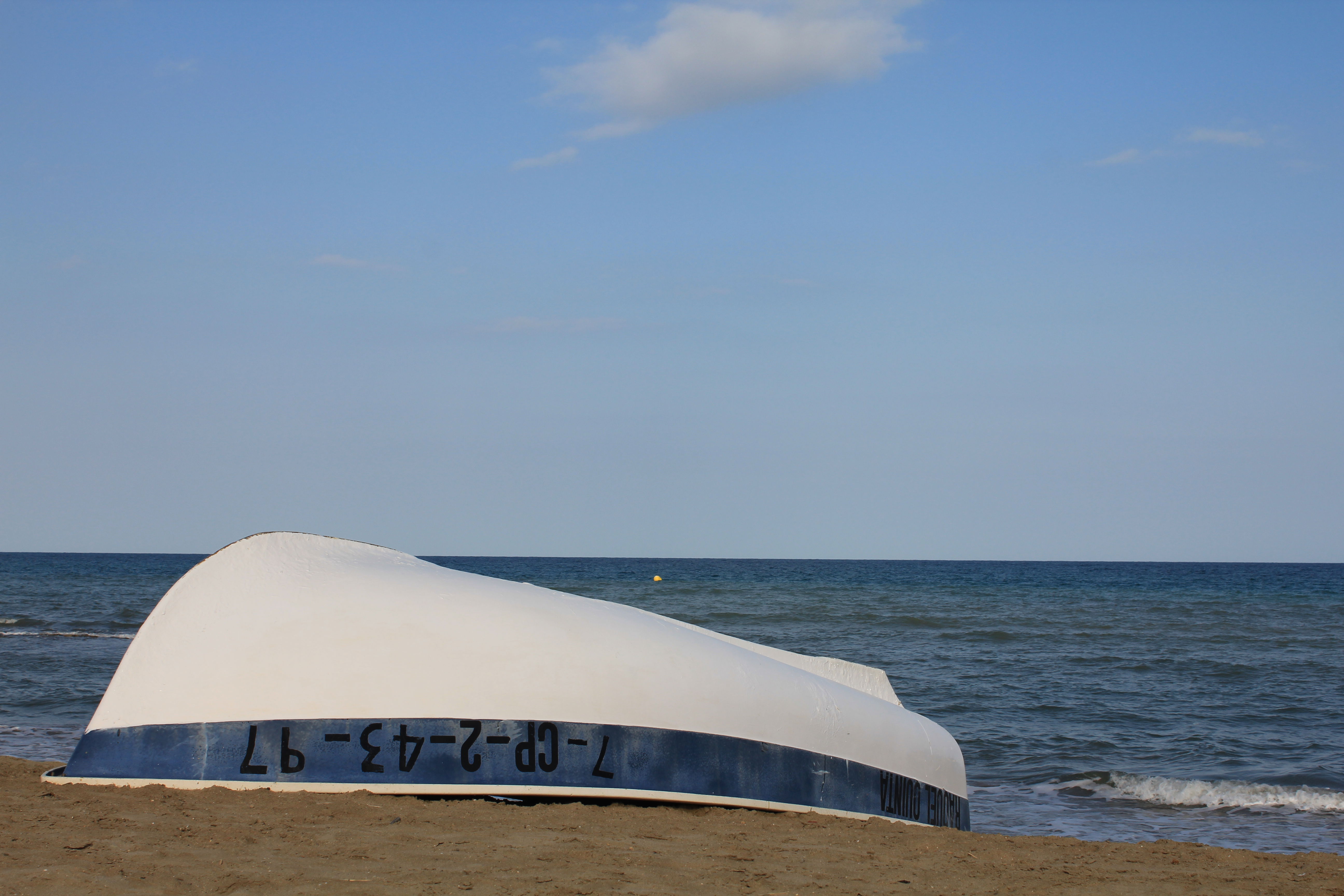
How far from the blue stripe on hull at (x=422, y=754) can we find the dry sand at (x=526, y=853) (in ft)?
0.32

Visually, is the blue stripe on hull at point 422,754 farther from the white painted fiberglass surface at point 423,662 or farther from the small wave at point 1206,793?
the small wave at point 1206,793

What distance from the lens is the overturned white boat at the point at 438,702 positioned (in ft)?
14.6

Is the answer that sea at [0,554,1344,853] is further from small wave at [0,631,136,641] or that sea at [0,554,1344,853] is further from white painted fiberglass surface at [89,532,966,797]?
white painted fiberglass surface at [89,532,966,797]

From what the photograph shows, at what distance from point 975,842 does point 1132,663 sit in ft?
37.3

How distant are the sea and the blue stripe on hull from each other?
8.81ft

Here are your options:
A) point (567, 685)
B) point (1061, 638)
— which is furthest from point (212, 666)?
point (1061, 638)

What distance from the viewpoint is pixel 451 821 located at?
4.23 metres

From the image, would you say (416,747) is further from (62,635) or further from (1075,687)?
(62,635)

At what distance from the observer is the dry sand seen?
3434 mm

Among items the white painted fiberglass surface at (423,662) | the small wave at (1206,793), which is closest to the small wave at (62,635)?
the white painted fiberglass surface at (423,662)

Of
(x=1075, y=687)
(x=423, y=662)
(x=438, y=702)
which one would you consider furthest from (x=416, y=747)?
(x=1075, y=687)

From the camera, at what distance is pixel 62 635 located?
16.5 meters

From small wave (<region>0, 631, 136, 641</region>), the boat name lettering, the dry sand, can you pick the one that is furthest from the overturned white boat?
small wave (<region>0, 631, 136, 641</region>)

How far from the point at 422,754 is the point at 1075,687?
10043mm
